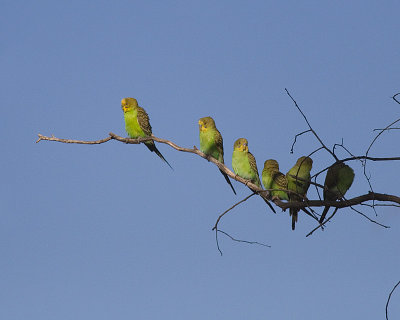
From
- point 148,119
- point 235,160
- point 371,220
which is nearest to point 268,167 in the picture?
point 235,160

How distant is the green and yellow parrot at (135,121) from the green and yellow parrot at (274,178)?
253 cm

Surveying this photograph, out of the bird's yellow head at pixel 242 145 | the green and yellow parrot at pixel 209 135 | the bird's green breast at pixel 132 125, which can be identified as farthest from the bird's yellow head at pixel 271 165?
the bird's green breast at pixel 132 125

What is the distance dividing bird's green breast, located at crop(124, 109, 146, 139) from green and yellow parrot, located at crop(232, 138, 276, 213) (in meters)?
2.45

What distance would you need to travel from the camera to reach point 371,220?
4.46 meters

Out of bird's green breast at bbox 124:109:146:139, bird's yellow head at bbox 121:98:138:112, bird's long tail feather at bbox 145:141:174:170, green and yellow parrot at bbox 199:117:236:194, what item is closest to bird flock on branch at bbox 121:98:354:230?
green and yellow parrot at bbox 199:117:236:194

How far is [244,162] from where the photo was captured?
8445 mm

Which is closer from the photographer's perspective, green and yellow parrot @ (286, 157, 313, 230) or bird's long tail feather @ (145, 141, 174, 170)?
green and yellow parrot @ (286, 157, 313, 230)

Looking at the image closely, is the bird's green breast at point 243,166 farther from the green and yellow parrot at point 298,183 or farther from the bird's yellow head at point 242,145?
the green and yellow parrot at point 298,183

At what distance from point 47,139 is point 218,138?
9.15ft

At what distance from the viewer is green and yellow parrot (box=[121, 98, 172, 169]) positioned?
10.3m

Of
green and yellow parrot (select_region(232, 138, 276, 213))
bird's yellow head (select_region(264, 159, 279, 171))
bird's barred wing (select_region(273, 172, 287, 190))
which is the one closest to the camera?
bird's barred wing (select_region(273, 172, 287, 190))

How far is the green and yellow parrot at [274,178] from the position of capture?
8.00 m

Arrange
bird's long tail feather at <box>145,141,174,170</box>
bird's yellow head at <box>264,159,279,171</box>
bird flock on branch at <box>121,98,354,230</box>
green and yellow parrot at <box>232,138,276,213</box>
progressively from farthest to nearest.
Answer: bird's long tail feather at <box>145,141,174,170</box> < green and yellow parrot at <box>232,138,276,213</box> < bird's yellow head at <box>264,159,279,171</box> < bird flock on branch at <box>121,98,354,230</box>

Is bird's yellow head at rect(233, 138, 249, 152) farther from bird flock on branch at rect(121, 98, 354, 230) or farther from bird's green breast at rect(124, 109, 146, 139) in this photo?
bird's green breast at rect(124, 109, 146, 139)
